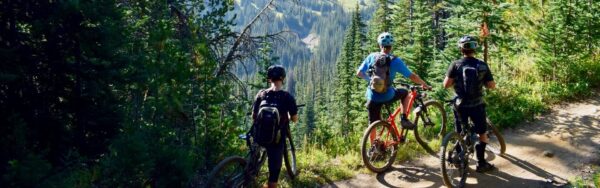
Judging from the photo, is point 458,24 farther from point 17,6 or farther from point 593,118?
point 17,6

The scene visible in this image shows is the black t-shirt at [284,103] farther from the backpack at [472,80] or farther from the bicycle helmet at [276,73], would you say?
the backpack at [472,80]

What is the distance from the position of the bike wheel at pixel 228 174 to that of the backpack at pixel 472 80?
3395 millimetres

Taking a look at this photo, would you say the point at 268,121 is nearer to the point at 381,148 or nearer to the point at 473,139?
the point at 381,148

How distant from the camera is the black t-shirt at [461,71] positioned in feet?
22.6

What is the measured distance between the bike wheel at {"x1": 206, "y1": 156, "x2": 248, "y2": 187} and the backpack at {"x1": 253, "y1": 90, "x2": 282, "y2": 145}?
1.47ft

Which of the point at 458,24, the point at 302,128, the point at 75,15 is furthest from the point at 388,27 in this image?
the point at 302,128

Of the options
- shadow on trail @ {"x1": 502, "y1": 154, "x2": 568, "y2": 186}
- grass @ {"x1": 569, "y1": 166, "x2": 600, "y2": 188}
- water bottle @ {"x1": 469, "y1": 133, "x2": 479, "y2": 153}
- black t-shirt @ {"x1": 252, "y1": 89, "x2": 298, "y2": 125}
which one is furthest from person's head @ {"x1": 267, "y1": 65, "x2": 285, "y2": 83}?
grass @ {"x1": 569, "y1": 166, "x2": 600, "y2": 188}

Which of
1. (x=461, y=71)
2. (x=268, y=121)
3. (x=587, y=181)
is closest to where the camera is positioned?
(x=268, y=121)

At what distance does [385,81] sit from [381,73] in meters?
0.15

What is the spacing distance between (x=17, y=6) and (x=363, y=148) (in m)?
5.09

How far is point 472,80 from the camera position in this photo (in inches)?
267

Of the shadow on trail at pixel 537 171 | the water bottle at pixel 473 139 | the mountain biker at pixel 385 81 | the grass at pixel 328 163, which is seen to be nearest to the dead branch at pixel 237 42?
the grass at pixel 328 163

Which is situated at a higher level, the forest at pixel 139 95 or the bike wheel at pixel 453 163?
the forest at pixel 139 95

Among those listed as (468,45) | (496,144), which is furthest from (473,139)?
(496,144)
